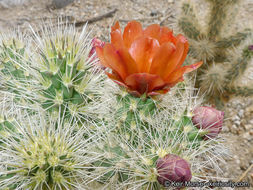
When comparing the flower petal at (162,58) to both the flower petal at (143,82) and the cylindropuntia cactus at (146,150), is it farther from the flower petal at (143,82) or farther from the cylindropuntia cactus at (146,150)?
the cylindropuntia cactus at (146,150)

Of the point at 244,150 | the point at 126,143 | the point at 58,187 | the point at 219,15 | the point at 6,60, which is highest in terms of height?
the point at 219,15

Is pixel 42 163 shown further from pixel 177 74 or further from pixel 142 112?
pixel 177 74

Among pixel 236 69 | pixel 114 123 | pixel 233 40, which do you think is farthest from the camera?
pixel 233 40

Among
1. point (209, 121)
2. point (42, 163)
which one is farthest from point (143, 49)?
point (42, 163)

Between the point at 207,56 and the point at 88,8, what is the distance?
1866mm

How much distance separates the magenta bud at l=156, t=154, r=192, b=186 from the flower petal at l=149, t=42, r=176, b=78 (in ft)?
0.86

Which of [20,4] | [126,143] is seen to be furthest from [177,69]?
[20,4]

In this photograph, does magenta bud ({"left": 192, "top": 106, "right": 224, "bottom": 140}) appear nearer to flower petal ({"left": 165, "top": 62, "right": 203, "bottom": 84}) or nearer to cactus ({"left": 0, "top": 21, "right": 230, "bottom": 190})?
cactus ({"left": 0, "top": 21, "right": 230, "bottom": 190})

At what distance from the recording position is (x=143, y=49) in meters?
0.84

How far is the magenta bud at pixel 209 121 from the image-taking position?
0.97 metres

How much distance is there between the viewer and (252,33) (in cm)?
201

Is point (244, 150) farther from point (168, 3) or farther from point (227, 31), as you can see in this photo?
point (168, 3)

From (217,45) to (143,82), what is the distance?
1602 mm

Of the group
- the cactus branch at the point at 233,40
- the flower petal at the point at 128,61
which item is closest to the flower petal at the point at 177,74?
the flower petal at the point at 128,61
